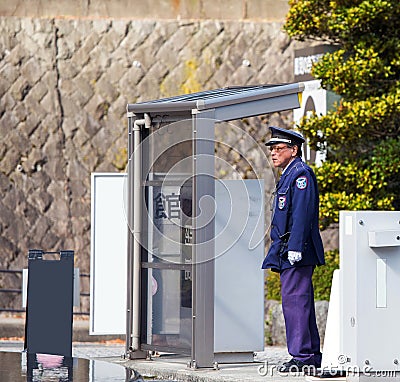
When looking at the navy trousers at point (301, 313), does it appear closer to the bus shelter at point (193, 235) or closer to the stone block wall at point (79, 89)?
the bus shelter at point (193, 235)

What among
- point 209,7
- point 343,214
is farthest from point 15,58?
point 343,214

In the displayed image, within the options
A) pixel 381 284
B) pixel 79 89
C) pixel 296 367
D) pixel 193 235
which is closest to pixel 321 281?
pixel 193 235

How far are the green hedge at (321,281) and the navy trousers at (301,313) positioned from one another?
160 inches

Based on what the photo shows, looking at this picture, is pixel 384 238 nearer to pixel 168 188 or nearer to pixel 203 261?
pixel 203 261

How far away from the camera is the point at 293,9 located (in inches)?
543

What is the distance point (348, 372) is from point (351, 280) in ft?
2.07

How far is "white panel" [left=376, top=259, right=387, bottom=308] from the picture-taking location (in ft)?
27.6

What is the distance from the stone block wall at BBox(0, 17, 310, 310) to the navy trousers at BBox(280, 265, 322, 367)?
23.2 ft

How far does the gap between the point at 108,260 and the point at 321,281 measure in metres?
3.07

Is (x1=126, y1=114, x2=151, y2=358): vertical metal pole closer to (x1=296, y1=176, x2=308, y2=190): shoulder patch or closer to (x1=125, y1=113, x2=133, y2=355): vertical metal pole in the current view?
(x1=125, y1=113, x2=133, y2=355): vertical metal pole

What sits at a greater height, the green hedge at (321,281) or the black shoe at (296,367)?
the green hedge at (321,281)

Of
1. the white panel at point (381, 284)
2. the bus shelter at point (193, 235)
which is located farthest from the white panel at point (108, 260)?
the white panel at point (381, 284)

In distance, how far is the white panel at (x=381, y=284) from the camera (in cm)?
841

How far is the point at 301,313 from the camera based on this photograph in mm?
9227
